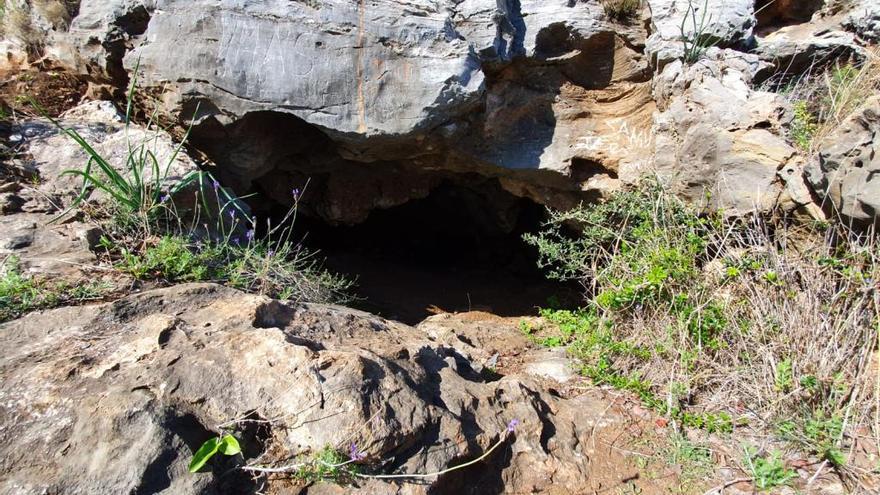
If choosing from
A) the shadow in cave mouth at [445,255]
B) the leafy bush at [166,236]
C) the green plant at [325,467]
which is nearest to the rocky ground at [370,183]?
the green plant at [325,467]

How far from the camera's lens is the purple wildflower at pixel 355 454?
1.91 m

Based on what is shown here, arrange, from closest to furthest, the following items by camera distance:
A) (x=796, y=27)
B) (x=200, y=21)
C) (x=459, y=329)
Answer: (x=200, y=21) → (x=459, y=329) → (x=796, y=27)

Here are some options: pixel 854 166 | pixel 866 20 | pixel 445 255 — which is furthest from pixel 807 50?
pixel 445 255

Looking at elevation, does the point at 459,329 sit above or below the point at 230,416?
below

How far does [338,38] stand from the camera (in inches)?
147

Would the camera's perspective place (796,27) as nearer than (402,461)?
No

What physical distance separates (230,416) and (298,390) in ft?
0.81

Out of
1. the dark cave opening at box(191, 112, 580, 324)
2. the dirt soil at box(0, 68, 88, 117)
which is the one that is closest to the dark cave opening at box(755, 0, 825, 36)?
the dark cave opening at box(191, 112, 580, 324)

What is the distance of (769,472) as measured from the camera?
238cm

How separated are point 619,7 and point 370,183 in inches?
102

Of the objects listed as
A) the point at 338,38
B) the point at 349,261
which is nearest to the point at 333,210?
the point at 349,261

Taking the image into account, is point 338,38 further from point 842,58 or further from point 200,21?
point 842,58

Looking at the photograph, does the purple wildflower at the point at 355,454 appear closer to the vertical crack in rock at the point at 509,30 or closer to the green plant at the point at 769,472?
the green plant at the point at 769,472

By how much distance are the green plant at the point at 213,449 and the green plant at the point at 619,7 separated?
4025mm
